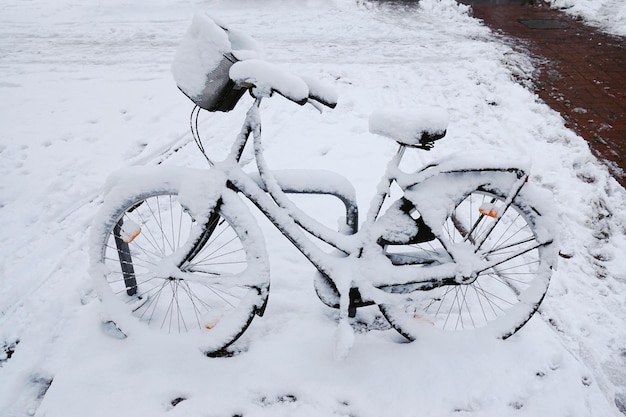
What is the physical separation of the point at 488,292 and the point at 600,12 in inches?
335

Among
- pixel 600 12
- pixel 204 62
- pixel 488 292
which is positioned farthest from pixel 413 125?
pixel 600 12

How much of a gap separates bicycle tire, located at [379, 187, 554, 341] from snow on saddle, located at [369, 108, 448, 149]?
41cm

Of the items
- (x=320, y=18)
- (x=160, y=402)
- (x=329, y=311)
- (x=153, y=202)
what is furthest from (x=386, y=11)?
(x=160, y=402)

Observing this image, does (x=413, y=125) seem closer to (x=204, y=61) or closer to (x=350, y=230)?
(x=350, y=230)

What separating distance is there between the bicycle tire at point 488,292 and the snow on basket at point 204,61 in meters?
1.29

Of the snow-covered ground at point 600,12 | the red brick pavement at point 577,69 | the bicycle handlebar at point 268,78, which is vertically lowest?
the red brick pavement at point 577,69

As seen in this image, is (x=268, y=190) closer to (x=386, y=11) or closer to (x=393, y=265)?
(x=393, y=265)

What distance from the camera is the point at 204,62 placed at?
189 cm

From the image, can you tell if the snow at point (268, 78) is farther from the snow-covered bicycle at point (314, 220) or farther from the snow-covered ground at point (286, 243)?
the snow-covered ground at point (286, 243)

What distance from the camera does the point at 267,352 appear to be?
2.53 m

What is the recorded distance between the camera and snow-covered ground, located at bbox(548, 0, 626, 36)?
7.84 metres

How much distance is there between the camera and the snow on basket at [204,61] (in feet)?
6.17

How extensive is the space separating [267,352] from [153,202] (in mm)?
1965

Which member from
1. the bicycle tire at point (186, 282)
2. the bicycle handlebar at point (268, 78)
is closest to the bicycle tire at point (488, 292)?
the bicycle tire at point (186, 282)
